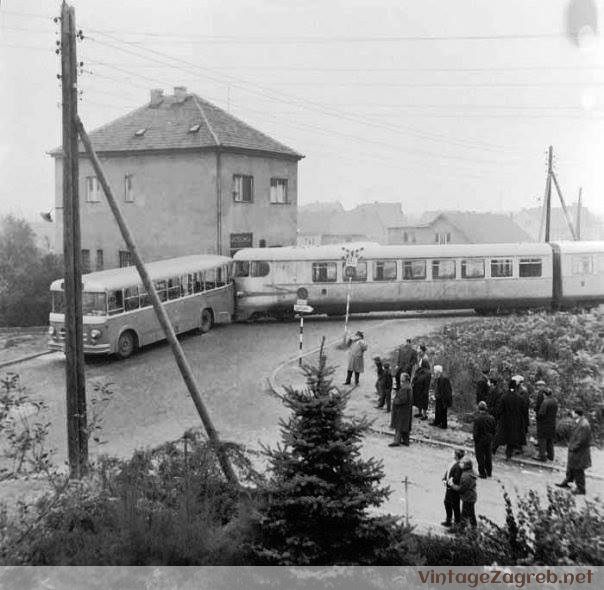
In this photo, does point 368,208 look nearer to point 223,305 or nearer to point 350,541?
point 223,305

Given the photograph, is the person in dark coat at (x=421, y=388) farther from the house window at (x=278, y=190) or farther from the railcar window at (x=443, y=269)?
the house window at (x=278, y=190)

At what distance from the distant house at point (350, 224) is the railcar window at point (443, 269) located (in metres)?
53.3

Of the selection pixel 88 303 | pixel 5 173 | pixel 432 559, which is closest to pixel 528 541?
pixel 432 559

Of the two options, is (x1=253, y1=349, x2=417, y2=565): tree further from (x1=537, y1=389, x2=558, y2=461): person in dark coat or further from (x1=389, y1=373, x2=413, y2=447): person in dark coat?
(x1=537, y1=389, x2=558, y2=461): person in dark coat

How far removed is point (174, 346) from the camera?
1030 cm

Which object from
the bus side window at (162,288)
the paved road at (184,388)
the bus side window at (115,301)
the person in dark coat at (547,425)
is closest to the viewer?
the person in dark coat at (547,425)

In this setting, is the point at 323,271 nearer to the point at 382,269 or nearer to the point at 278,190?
the point at 382,269

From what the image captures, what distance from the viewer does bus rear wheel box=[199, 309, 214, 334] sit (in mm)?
22953

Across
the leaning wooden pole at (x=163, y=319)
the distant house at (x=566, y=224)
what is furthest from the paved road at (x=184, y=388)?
the distant house at (x=566, y=224)

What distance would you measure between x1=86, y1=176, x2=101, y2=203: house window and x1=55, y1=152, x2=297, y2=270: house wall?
0.18 metres

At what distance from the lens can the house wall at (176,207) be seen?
94.2 ft

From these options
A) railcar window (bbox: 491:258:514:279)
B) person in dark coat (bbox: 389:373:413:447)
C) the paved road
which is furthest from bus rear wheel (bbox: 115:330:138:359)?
railcar window (bbox: 491:258:514:279)

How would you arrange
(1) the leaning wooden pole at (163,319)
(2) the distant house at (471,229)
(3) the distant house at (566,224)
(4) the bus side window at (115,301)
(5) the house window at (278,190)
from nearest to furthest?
1. (1) the leaning wooden pole at (163,319)
2. (4) the bus side window at (115,301)
3. (5) the house window at (278,190)
4. (2) the distant house at (471,229)
5. (3) the distant house at (566,224)

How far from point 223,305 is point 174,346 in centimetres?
1400
